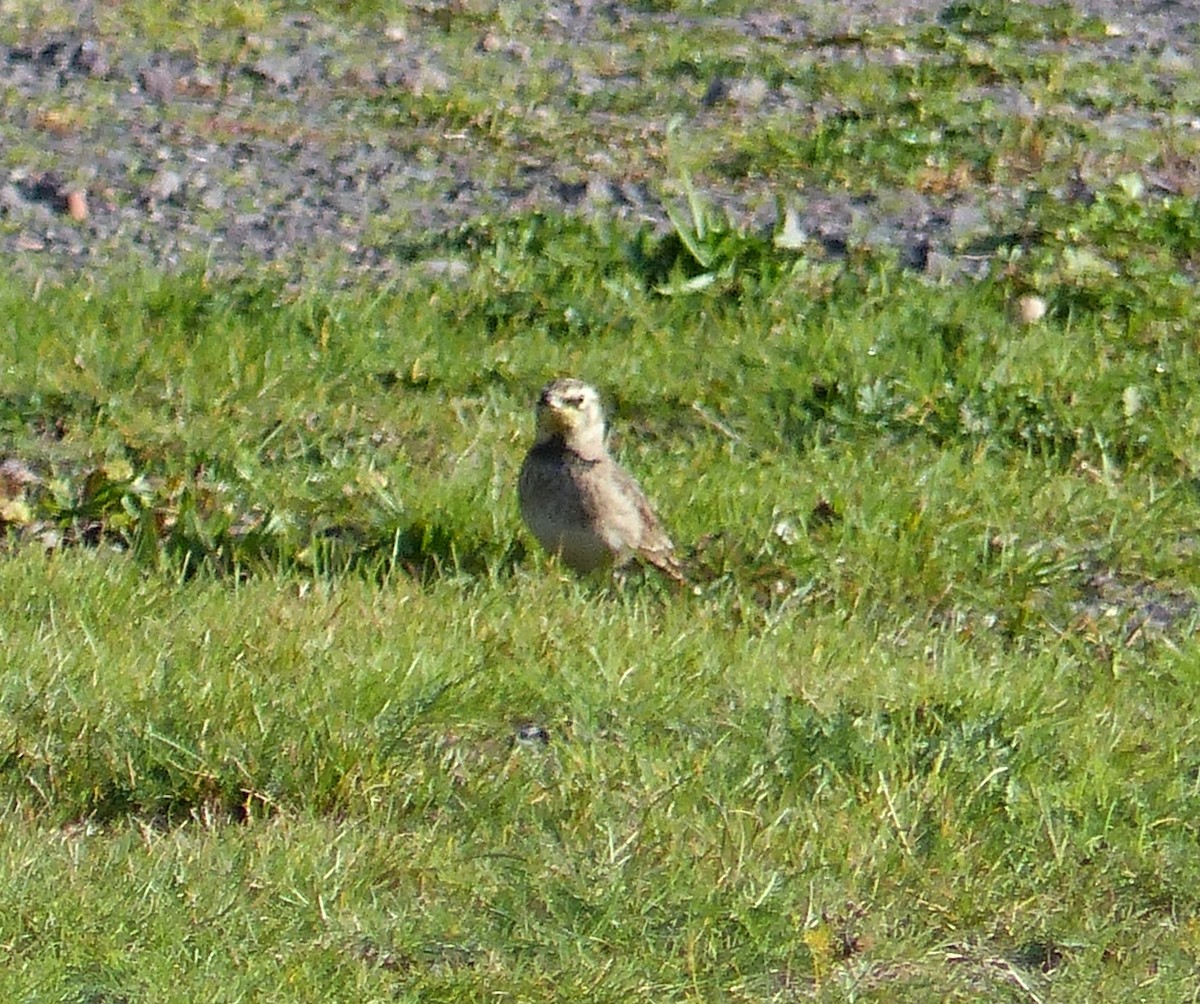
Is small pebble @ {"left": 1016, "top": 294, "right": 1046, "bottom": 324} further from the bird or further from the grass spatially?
the bird

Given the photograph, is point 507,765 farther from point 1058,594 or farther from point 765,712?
point 1058,594

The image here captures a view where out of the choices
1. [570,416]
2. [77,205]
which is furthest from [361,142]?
[570,416]

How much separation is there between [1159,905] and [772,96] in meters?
7.58

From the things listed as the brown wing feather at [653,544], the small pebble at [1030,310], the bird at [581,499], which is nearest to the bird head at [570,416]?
the bird at [581,499]

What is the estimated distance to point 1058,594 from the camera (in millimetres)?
7113

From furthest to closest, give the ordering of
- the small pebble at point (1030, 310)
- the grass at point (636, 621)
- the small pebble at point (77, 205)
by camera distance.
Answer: the small pebble at point (77, 205)
the small pebble at point (1030, 310)
the grass at point (636, 621)

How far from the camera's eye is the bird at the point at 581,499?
6996 mm

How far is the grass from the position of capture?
4.70 metres

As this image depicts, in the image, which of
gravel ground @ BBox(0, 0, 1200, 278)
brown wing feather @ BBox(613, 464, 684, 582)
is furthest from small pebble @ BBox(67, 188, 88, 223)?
brown wing feather @ BBox(613, 464, 684, 582)

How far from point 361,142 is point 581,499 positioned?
4.80 m

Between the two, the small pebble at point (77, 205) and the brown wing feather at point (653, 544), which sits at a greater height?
the small pebble at point (77, 205)

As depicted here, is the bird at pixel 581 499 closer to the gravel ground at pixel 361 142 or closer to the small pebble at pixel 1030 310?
the small pebble at pixel 1030 310

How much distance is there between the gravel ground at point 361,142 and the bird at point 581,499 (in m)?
2.58

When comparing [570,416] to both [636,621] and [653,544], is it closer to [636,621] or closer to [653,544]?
[653,544]
